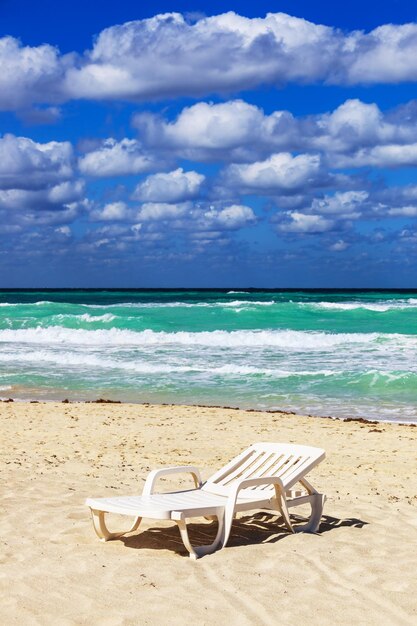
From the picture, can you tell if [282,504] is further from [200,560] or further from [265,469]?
[200,560]

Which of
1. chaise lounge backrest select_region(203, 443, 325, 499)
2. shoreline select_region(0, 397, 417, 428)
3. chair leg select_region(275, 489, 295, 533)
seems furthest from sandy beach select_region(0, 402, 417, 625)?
shoreline select_region(0, 397, 417, 428)

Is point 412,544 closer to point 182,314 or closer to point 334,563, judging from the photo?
point 334,563

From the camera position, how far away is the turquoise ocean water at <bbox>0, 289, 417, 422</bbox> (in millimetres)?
15102

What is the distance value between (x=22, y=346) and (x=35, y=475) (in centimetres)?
1841

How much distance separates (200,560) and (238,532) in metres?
0.87

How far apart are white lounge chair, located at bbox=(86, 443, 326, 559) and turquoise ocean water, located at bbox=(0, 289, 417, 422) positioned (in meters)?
6.98

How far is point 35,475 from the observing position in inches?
313

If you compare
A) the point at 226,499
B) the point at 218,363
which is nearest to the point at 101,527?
the point at 226,499

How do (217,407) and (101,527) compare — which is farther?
(217,407)

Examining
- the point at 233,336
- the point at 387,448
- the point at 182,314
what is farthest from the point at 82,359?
the point at 182,314

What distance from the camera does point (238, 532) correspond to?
607cm

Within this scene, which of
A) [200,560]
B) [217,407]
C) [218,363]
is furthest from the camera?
[218,363]

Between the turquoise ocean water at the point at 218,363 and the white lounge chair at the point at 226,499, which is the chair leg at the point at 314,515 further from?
the turquoise ocean water at the point at 218,363

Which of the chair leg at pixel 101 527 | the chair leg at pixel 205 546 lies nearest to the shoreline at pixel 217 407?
the chair leg at pixel 205 546
